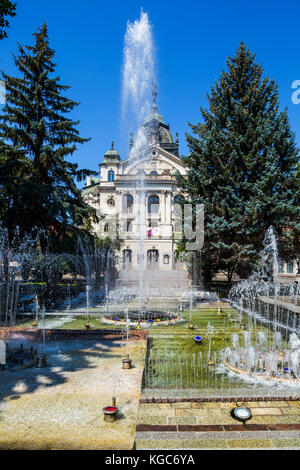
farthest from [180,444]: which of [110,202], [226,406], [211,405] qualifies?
[110,202]

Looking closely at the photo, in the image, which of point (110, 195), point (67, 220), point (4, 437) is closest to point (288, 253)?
point (67, 220)

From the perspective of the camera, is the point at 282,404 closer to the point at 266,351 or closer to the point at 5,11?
the point at 266,351

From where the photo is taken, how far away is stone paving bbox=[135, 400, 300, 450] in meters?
4.39

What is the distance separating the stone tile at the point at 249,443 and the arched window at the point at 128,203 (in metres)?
41.2

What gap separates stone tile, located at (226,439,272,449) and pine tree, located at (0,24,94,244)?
13932 mm

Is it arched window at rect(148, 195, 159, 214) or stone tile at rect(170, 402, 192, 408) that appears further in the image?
arched window at rect(148, 195, 159, 214)

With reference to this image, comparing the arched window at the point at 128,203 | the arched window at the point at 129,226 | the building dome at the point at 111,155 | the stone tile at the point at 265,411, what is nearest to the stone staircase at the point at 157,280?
the arched window at the point at 129,226

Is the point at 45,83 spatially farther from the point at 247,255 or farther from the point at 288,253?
the point at 288,253

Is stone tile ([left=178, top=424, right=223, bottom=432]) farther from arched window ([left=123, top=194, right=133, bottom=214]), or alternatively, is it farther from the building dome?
the building dome

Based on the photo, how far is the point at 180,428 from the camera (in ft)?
15.7

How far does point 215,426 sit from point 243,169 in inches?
651

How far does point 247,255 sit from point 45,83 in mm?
14949

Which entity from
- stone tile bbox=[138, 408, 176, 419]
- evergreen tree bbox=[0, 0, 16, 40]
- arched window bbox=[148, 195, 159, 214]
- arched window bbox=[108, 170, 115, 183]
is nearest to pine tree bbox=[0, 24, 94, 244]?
evergreen tree bbox=[0, 0, 16, 40]

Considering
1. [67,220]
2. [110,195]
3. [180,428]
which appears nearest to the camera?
[180,428]
